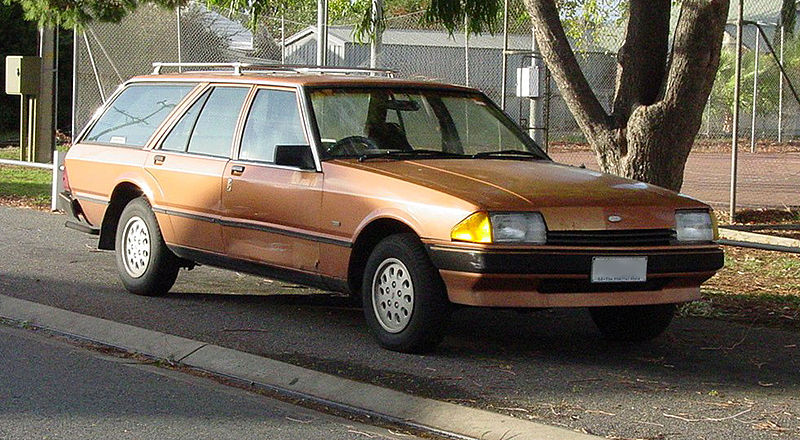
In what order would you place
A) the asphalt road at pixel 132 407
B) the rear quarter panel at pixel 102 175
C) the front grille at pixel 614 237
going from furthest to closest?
1. the rear quarter panel at pixel 102 175
2. the front grille at pixel 614 237
3. the asphalt road at pixel 132 407

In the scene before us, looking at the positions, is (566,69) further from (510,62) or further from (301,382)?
(510,62)

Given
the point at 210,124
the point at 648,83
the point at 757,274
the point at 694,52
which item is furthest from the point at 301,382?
the point at 757,274

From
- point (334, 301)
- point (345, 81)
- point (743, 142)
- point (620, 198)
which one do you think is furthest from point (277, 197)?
point (743, 142)

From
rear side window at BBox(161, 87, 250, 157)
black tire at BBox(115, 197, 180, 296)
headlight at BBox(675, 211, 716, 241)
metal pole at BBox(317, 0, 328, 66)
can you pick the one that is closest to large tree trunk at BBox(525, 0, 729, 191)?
headlight at BBox(675, 211, 716, 241)

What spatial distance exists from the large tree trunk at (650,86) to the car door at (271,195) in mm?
3074

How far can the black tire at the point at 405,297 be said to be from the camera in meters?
7.26

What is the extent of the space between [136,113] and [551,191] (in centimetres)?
387

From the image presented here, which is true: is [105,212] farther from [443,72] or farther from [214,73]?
[443,72]

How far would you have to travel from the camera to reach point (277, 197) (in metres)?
8.32

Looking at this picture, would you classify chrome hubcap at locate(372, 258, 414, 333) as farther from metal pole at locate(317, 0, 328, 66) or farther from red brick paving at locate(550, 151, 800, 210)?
red brick paving at locate(550, 151, 800, 210)

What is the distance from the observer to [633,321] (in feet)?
26.4

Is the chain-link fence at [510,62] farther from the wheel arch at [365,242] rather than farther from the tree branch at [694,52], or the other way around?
the wheel arch at [365,242]

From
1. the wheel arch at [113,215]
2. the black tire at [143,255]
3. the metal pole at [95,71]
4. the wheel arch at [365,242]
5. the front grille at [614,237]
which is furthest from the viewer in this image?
the metal pole at [95,71]

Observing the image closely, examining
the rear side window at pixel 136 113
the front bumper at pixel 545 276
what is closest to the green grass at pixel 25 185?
the rear side window at pixel 136 113
